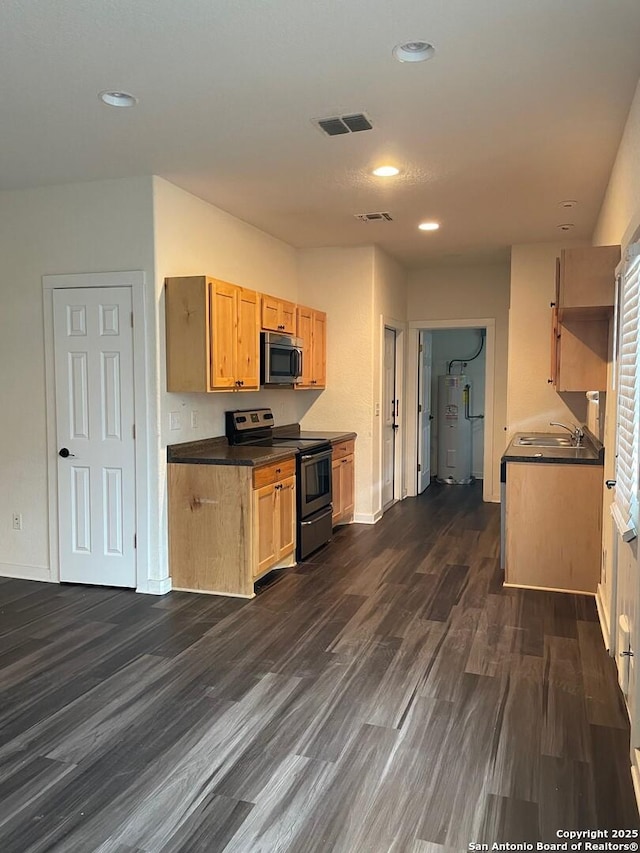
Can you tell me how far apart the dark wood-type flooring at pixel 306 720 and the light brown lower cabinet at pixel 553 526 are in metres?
0.15

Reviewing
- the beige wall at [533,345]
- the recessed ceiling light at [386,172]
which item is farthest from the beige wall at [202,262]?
the beige wall at [533,345]

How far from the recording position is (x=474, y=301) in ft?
24.3

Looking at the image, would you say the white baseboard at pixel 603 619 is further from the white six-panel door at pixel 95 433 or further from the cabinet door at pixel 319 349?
the cabinet door at pixel 319 349

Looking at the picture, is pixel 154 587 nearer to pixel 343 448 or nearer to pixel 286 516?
pixel 286 516

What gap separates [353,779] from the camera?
2273 millimetres

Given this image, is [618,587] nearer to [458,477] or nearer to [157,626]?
[157,626]

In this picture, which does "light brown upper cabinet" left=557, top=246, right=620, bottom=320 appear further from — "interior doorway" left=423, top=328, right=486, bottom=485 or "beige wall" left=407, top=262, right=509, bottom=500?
"interior doorway" left=423, top=328, right=486, bottom=485

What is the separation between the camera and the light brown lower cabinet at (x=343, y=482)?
5.85m

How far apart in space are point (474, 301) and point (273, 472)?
4.05 metres

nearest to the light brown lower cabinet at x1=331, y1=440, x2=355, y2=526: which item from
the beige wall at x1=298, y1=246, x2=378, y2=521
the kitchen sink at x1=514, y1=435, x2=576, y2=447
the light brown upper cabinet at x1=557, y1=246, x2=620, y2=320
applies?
the beige wall at x1=298, y1=246, x2=378, y2=521

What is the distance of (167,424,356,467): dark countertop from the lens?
13.9 feet

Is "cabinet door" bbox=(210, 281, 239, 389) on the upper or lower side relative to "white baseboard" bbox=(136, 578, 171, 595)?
upper

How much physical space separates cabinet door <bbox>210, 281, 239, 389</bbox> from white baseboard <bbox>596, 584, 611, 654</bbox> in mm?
2793

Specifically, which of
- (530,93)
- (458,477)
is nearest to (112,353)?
(530,93)
